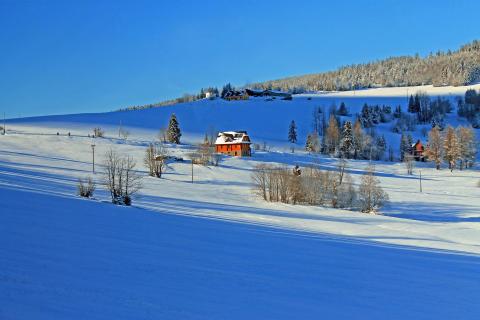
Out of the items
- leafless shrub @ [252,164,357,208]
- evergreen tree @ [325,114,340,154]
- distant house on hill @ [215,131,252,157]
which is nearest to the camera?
leafless shrub @ [252,164,357,208]

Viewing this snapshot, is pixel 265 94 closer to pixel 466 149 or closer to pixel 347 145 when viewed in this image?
pixel 347 145

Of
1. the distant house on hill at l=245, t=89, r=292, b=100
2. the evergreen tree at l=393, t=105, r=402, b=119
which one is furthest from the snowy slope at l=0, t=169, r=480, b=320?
the distant house on hill at l=245, t=89, r=292, b=100

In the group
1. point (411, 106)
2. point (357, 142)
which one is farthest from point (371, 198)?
point (411, 106)

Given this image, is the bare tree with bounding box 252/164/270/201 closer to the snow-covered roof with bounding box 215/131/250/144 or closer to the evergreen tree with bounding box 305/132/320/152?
the snow-covered roof with bounding box 215/131/250/144

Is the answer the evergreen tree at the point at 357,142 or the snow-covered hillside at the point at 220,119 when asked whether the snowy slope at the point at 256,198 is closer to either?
the evergreen tree at the point at 357,142

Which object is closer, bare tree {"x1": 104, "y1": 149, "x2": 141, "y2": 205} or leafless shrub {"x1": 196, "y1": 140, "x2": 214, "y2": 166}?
bare tree {"x1": 104, "y1": 149, "x2": 141, "y2": 205}

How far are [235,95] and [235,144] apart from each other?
81485mm

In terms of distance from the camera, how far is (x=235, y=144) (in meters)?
80.6

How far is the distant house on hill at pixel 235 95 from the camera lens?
15832 centimetres

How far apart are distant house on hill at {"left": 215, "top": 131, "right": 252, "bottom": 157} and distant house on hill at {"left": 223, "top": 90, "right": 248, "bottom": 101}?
243 ft

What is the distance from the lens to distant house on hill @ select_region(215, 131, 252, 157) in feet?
259

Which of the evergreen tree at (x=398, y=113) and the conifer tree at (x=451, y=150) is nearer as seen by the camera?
the conifer tree at (x=451, y=150)

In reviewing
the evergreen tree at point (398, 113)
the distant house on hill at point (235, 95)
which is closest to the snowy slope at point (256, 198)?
the evergreen tree at point (398, 113)

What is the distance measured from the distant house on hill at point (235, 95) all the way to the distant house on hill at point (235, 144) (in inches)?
2911
